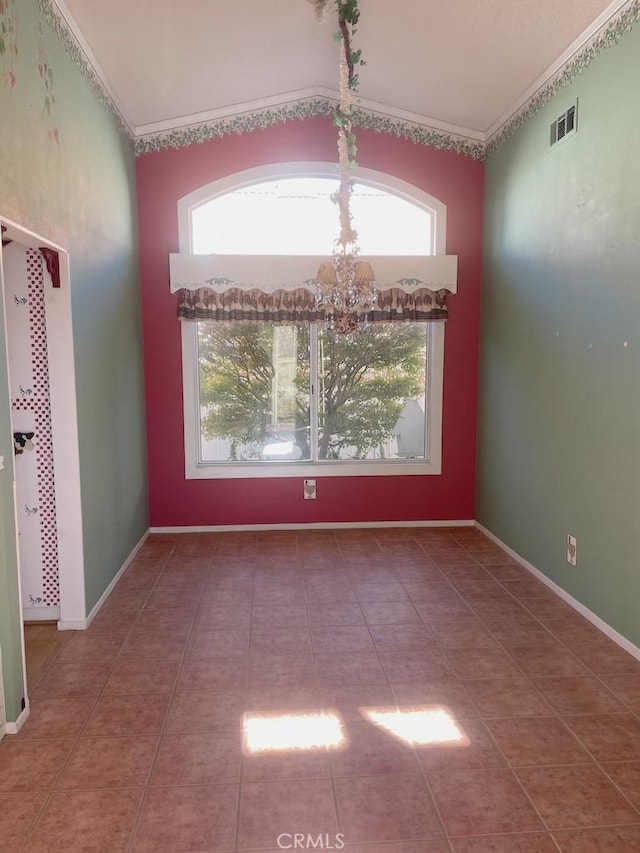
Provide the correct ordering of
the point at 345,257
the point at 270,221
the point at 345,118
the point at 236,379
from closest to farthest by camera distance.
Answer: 1. the point at 345,257
2. the point at 345,118
3. the point at 270,221
4. the point at 236,379

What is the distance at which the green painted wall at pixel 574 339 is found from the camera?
290cm

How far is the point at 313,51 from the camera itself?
3.90 m

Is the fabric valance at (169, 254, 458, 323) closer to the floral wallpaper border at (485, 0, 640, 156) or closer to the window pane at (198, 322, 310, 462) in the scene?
the window pane at (198, 322, 310, 462)

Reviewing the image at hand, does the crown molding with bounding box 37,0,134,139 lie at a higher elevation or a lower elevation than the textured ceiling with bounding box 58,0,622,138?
lower

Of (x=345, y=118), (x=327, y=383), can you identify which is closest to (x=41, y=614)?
(x=327, y=383)

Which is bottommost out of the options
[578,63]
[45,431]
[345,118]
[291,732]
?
[291,732]

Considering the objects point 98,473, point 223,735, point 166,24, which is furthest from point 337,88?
point 223,735

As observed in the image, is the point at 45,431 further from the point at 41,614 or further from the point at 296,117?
the point at 296,117

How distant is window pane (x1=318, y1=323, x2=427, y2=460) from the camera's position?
5.00 meters

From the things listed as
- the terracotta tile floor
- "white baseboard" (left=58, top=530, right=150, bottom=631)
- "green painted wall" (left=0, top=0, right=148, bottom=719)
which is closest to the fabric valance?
"green painted wall" (left=0, top=0, right=148, bottom=719)

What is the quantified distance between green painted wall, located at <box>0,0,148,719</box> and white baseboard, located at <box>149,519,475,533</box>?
0.42 meters

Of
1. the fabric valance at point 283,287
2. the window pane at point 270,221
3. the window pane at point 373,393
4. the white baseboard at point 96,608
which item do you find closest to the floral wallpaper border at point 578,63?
the fabric valance at point 283,287

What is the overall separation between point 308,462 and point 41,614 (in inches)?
94.9

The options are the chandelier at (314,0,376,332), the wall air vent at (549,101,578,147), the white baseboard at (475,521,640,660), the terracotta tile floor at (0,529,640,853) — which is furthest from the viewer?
the wall air vent at (549,101,578,147)
